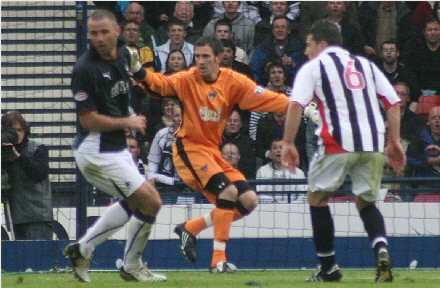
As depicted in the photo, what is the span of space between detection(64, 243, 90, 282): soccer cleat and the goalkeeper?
4.82ft

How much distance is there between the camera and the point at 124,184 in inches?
408

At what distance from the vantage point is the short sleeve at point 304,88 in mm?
9859

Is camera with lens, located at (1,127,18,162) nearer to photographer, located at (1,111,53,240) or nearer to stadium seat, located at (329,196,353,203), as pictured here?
photographer, located at (1,111,53,240)

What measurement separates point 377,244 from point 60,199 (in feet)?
18.4

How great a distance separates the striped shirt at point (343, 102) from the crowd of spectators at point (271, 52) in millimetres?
4804

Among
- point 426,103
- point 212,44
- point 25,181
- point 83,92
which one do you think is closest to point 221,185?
point 212,44

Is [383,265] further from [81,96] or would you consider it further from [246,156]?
[246,156]

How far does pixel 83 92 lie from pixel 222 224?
2.30 metres

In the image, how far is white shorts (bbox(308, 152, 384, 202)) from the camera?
33.0 feet

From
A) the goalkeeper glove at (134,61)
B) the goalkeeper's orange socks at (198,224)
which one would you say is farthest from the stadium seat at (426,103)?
the goalkeeper glove at (134,61)

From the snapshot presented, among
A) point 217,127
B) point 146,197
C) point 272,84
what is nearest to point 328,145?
point 146,197

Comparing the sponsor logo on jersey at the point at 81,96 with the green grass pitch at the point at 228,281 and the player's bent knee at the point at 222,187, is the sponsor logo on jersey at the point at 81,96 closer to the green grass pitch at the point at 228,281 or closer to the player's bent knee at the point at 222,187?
the green grass pitch at the point at 228,281

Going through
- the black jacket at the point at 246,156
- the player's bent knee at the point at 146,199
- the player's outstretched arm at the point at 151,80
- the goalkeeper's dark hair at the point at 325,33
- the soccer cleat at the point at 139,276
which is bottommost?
the soccer cleat at the point at 139,276

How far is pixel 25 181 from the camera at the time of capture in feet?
46.1
